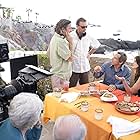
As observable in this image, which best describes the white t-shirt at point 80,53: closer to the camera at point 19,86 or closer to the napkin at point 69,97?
the napkin at point 69,97

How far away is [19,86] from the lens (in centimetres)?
184

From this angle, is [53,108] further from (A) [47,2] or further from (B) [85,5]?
(B) [85,5]

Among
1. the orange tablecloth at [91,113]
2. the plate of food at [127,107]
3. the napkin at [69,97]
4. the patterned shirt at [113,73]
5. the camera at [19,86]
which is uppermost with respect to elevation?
the camera at [19,86]

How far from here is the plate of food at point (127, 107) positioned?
223 centimetres

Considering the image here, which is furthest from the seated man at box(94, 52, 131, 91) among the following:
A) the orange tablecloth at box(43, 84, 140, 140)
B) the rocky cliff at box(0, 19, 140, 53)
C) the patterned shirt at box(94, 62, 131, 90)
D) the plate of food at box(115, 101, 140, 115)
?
the rocky cliff at box(0, 19, 140, 53)

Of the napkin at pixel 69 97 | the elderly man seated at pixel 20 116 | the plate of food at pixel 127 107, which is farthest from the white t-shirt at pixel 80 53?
the elderly man seated at pixel 20 116

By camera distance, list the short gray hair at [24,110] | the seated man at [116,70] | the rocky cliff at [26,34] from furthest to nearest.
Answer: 1. the rocky cliff at [26,34]
2. the seated man at [116,70]
3. the short gray hair at [24,110]

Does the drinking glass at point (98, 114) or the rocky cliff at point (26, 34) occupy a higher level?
the rocky cliff at point (26, 34)

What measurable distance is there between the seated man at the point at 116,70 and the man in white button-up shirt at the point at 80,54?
1.23ft

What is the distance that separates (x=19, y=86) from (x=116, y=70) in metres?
1.50

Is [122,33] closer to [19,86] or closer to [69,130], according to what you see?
[19,86]

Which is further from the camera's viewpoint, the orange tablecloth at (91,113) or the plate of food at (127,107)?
the plate of food at (127,107)

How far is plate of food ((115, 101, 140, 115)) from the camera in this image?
87.7 inches

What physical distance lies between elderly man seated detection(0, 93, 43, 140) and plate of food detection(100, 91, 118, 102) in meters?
0.96
